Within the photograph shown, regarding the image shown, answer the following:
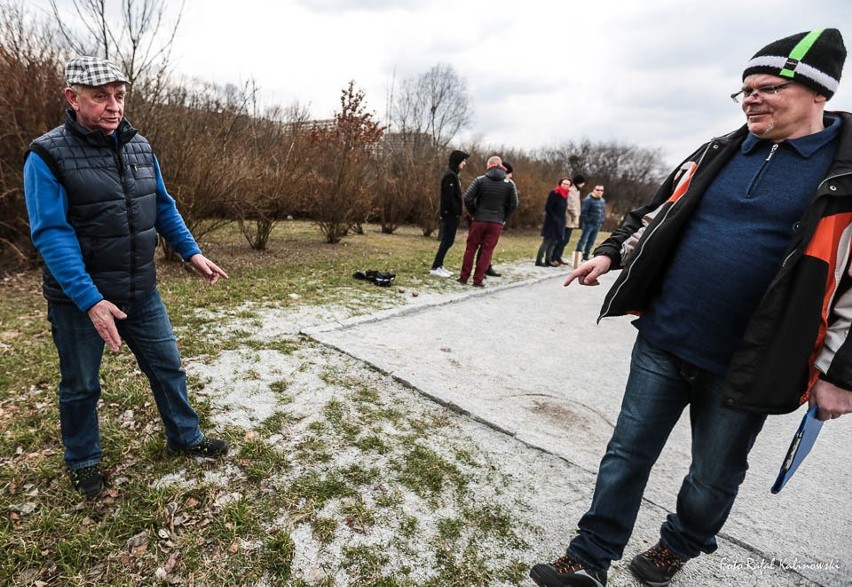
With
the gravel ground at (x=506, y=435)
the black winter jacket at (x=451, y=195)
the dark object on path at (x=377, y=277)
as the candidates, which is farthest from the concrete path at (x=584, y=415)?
the black winter jacket at (x=451, y=195)

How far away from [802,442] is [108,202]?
2.98 m

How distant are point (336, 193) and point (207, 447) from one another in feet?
26.6

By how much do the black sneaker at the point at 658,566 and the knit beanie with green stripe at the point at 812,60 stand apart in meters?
1.94

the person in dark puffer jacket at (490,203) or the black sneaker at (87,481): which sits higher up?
the person in dark puffer jacket at (490,203)

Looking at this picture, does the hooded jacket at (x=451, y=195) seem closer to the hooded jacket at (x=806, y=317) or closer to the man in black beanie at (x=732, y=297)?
the man in black beanie at (x=732, y=297)

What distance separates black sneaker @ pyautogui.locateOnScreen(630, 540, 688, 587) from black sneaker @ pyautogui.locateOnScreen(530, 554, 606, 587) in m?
0.27

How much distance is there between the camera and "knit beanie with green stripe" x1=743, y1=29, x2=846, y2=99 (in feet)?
4.83

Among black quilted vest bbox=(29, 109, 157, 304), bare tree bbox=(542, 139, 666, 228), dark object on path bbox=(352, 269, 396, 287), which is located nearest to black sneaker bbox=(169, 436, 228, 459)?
black quilted vest bbox=(29, 109, 157, 304)

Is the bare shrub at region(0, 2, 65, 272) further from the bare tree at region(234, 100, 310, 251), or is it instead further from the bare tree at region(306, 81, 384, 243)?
the bare tree at region(306, 81, 384, 243)

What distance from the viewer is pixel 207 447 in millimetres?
2535

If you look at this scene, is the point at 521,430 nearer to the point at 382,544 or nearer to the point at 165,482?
the point at 382,544

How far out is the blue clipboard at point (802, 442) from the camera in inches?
60.9

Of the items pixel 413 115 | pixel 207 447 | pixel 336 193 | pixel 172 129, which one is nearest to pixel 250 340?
pixel 207 447

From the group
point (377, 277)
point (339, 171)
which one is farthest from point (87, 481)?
point (339, 171)
